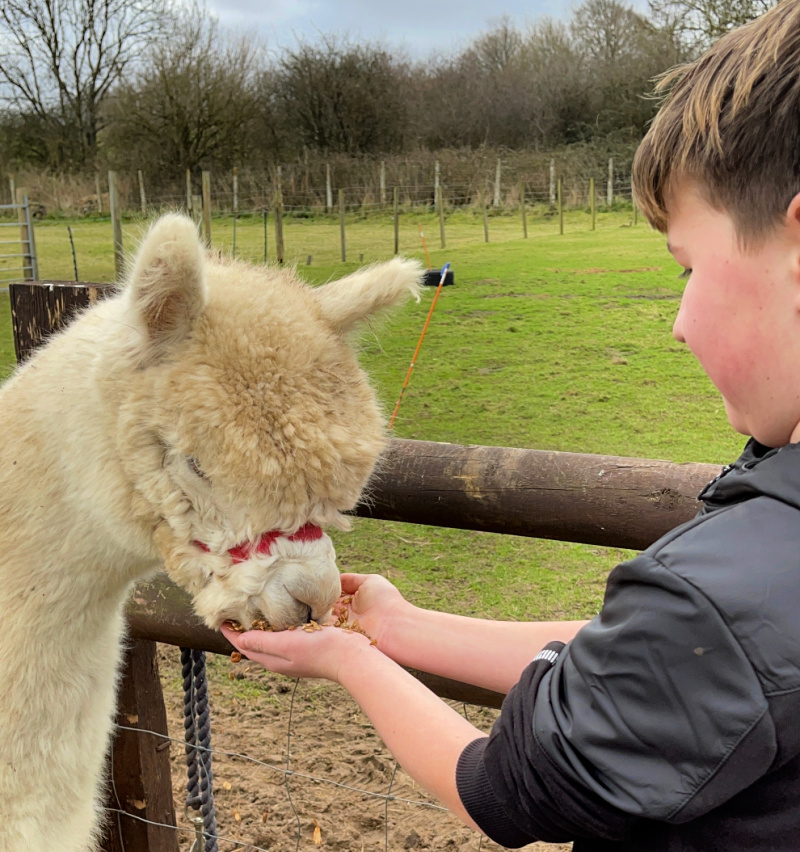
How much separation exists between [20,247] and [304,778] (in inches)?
495

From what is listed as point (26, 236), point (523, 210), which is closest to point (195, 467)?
point (523, 210)

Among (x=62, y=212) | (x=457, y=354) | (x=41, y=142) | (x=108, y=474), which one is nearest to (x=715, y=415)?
(x=457, y=354)

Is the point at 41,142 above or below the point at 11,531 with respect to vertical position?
above

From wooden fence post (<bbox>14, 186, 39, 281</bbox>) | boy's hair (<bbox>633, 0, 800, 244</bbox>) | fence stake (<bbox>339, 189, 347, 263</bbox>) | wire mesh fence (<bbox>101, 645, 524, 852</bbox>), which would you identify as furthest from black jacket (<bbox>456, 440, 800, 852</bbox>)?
wooden fence post (<bbox>14, 186, 39, 281</bbox>)

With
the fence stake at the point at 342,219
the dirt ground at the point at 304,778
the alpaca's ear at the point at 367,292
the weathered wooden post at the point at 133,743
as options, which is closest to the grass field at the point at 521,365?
the fence stake at the point at 342,219

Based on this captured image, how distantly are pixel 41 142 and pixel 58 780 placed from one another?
1535 centimetres

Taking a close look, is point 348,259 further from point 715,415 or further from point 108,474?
point 108,474

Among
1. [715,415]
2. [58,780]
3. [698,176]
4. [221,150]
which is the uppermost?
[221,150]

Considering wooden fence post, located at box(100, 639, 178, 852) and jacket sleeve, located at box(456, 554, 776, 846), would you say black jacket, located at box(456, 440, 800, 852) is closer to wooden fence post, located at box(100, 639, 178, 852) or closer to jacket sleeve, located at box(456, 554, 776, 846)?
jacket sleeve, located at box(456, 554, 776, 846)

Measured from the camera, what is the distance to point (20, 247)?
13.2 m

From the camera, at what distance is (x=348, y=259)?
8.00 meters

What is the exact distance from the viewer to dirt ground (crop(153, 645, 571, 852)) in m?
2.74

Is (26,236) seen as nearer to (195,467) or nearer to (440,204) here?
(440,204)

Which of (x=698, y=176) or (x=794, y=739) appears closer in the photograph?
(x=794, y=739)
